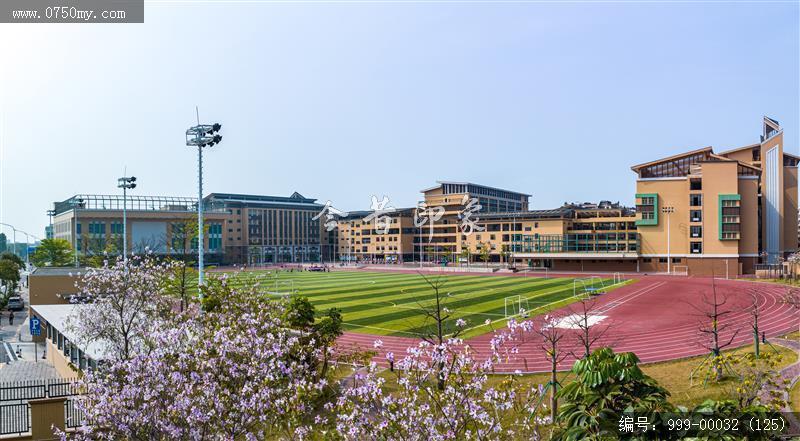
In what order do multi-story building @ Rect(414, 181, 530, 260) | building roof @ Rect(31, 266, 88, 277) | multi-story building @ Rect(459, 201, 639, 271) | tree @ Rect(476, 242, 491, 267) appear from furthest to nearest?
multi-story building @ Rect(414, 181, 530, 260)
tree @ Rect(476, 242, 491, 267)
multi-story building @ Rect(459, 201, 639, 271)
building roof @ Rect(31, 266, 88, 277)

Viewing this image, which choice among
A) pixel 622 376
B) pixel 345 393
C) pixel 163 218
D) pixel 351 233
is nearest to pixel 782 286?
pixel 622 376

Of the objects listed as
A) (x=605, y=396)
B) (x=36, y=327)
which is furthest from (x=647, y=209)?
(x=36, y=327)

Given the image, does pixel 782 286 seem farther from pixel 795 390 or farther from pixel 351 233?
pixel 351 233

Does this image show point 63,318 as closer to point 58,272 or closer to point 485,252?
point 58,272

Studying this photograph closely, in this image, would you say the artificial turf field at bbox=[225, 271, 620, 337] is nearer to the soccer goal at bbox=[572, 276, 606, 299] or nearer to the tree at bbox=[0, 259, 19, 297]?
the soccer goal at bbox=[572, 276, 606, 299]

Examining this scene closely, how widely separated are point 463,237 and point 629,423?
10491cm

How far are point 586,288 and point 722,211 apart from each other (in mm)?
33082

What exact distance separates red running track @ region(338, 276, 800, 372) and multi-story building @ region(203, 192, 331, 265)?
99.3 metres

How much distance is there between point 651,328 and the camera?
34781mm

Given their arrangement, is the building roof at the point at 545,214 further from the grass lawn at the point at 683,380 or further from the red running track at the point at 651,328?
the grass lawn at the point at 683,380

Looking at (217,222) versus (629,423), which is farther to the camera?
(217,222)

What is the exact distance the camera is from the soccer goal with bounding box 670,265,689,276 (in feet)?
253

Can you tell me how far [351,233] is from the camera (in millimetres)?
139125

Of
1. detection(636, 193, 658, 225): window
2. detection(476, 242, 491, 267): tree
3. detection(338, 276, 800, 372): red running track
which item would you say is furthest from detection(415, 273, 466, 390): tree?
detection(476, 242, 491, 267): tree
